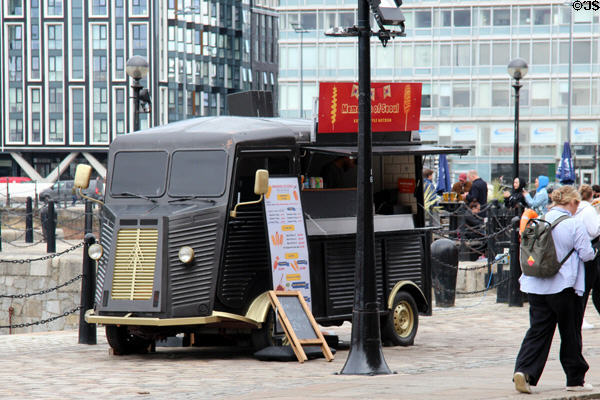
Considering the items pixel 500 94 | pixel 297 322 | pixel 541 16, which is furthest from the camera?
pixel 500 94

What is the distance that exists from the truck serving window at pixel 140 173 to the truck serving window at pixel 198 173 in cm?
15

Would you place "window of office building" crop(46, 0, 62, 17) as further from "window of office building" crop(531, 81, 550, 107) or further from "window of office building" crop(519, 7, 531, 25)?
"window of office building" crop(531, 81, 550, 107)

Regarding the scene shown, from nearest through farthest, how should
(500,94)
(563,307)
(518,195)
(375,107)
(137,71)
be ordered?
(563,307) < (375,107) < (137,71) < (518,195) < (500,94)

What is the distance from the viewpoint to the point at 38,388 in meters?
11.1

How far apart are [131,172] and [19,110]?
299ft

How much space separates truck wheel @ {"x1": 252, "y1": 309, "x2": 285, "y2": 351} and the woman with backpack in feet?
12.7

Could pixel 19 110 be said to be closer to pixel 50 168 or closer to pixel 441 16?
pixel 50 168

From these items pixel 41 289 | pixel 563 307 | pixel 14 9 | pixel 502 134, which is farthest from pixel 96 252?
pixel 14 9

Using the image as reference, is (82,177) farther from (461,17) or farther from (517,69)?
(461,17)

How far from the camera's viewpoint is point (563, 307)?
33.6 ft

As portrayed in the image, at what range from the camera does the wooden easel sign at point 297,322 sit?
13.4 m

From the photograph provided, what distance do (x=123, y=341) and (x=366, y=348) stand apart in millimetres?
3515

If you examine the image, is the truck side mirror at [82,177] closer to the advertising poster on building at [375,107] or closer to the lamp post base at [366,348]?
the advertising poster on building at [375,107]

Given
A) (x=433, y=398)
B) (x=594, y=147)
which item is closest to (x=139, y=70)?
(x=433, y=398)
